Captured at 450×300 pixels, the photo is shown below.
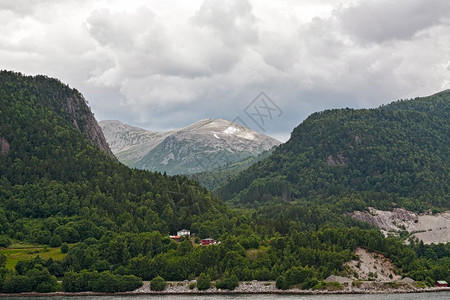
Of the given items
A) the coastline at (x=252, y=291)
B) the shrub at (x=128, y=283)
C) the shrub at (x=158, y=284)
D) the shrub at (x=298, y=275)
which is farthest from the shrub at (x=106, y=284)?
the shrub at (x=298, y=275)

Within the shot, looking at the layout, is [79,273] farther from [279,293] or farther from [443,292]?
[443,292]

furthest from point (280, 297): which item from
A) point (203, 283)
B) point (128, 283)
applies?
point (128, 283)

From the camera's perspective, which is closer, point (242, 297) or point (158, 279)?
point (242, 297)

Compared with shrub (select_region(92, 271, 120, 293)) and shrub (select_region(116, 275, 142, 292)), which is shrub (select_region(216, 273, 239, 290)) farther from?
shrub (select_region(92, 271, 120, 293))

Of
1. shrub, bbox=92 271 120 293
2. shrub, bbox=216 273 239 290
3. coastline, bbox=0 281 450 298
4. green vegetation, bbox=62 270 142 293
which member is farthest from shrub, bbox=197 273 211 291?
shrub, bbox=92 271 120 293

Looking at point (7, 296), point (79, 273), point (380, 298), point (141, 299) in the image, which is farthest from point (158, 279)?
point (380, 298)

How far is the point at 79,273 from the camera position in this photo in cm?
19938

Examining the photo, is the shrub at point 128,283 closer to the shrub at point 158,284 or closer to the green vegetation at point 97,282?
the green vegetation at point 97,282

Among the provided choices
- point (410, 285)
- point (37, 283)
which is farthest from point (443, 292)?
point (37, 283)

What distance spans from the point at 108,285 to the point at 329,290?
217 feet

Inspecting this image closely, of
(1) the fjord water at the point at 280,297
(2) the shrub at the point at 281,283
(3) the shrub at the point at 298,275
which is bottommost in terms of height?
(1) the fjord water at the point at 280,297

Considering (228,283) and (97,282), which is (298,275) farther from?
(97,282)

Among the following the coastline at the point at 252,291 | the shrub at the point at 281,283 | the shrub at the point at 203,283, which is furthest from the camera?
the shrub at the point at 203,283

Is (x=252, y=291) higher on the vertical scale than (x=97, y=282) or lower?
lower
